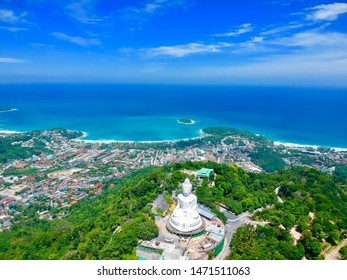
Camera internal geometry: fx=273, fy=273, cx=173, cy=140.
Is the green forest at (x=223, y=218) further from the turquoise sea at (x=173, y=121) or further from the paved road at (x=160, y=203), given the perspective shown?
the turquoise sea at (x=173, y=121)

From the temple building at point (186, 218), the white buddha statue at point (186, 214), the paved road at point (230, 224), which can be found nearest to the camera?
the paved road at point (230, 224)

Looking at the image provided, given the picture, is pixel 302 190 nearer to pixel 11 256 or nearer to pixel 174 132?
pixel 11 256

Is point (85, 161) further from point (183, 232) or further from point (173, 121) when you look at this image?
point (173, 121)

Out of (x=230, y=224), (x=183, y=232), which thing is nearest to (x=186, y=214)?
(x=183, y=232)

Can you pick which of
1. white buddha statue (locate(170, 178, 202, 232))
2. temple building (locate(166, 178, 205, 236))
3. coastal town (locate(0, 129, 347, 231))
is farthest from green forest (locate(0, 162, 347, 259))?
coastal town (locate(0, 129, 347, 231))

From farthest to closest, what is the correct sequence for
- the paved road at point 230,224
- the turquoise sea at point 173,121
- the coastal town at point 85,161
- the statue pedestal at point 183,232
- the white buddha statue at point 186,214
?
1. the turquoise sea at point 173,121
2. the coastal town at point 85,161
3. the white buddha statue at point 186,214
4. the statue pedestal at point 183,232
5. the paved road at point 230,224

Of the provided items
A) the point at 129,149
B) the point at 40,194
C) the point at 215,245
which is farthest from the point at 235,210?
the point at 129,149

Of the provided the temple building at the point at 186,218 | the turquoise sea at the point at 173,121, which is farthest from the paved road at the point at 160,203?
the turquoise sea at the point at 173,121
